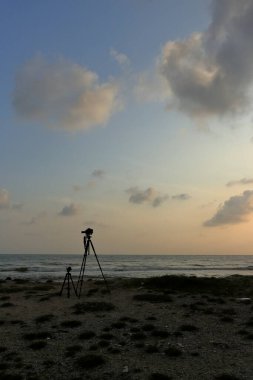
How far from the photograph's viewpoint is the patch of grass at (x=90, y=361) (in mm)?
12483

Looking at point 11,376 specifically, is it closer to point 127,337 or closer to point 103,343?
point 103,343

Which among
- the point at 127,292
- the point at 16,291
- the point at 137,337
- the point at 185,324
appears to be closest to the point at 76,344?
the point at 137,337

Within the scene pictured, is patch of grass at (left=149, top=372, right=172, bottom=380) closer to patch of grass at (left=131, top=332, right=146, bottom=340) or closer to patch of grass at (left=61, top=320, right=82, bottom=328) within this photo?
patch of grass at (left=131, top=332, right=146, bottom=340)

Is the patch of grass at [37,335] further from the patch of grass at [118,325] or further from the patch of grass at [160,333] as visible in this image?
the patch of grass at [160,333]

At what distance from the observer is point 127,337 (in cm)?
1577

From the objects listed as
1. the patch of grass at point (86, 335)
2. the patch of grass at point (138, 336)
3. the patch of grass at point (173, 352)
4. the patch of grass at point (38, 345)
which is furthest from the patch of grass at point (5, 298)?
the patch of grass at point (173, 352)

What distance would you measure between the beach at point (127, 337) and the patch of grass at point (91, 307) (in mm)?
51

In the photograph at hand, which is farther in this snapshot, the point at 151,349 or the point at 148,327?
the point at 148,327

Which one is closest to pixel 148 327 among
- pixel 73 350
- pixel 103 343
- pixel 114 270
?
pixel 103 343

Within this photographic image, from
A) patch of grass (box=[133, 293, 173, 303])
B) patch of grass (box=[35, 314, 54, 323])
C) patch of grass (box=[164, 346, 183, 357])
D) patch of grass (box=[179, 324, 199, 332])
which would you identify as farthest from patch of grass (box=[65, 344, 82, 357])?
patch of grass (box=[133, 293, 173, 303])

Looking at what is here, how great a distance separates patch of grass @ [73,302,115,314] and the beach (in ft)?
0.17

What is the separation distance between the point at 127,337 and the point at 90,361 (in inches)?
129

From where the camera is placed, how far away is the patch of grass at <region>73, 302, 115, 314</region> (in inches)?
844

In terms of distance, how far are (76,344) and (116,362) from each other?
249 cm
